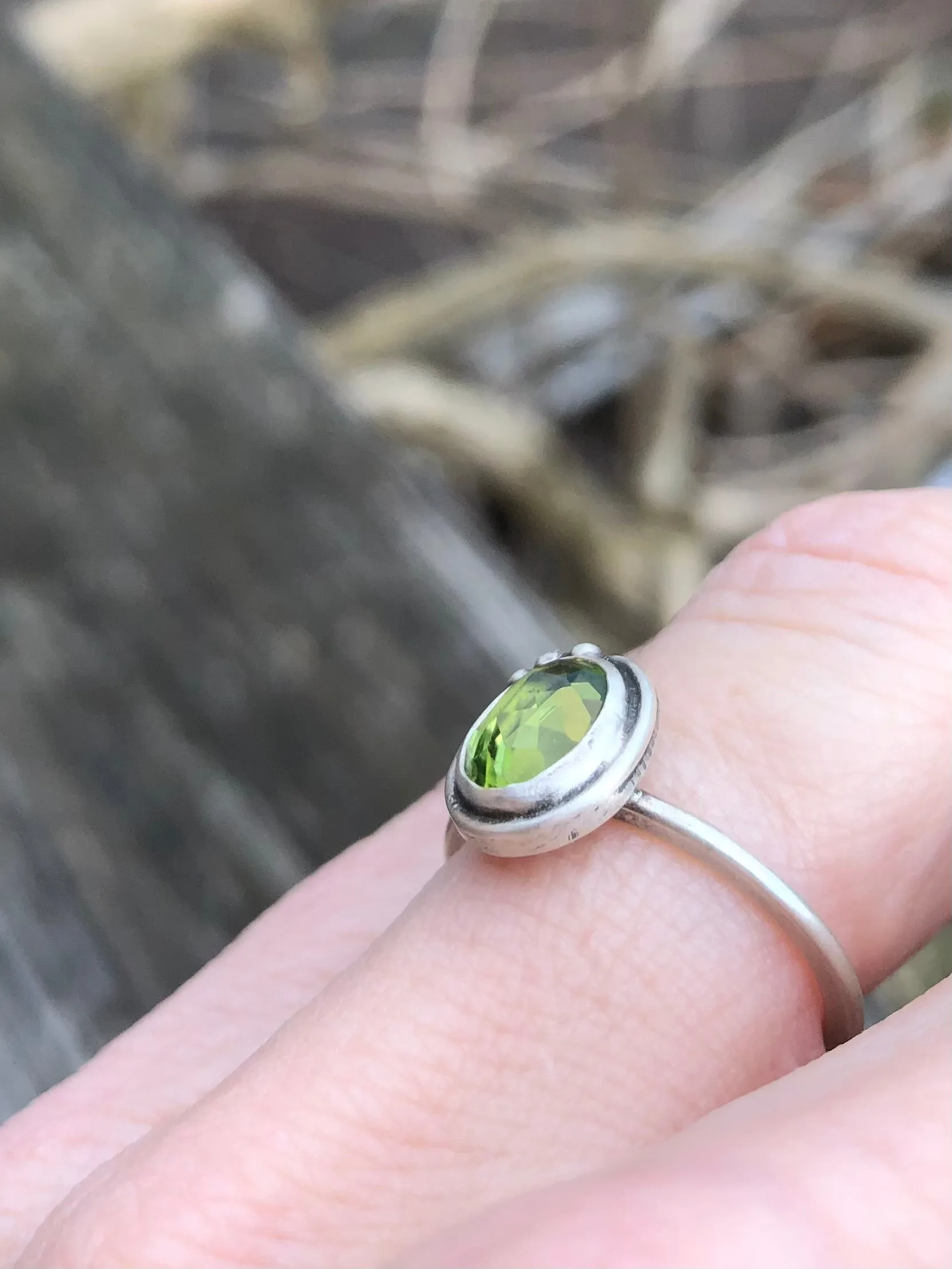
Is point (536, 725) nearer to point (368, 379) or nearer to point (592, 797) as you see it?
point (592, 797)

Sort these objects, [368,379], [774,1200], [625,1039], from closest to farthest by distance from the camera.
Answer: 1. [774,1200]
2. [625,1039]
3. [368,379]

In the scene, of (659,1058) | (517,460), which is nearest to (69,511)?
(659,1058)

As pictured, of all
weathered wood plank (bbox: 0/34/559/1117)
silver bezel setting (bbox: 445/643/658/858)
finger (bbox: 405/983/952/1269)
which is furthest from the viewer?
weathered wood plank (bbox: 0/34/559/1117)

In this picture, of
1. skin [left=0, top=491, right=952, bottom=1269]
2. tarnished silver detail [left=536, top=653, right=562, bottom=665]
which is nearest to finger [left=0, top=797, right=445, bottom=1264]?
skin [left=0, top=491, right=952, bottom=1269]

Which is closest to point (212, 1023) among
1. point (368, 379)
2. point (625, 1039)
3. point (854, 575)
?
point (625, 1039)

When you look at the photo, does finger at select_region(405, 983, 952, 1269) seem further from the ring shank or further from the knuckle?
the knuckle

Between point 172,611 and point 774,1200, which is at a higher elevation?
point 172,611

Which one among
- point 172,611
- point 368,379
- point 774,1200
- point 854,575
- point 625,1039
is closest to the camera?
point 774,1200

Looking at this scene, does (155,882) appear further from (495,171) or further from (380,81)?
(380,81)
